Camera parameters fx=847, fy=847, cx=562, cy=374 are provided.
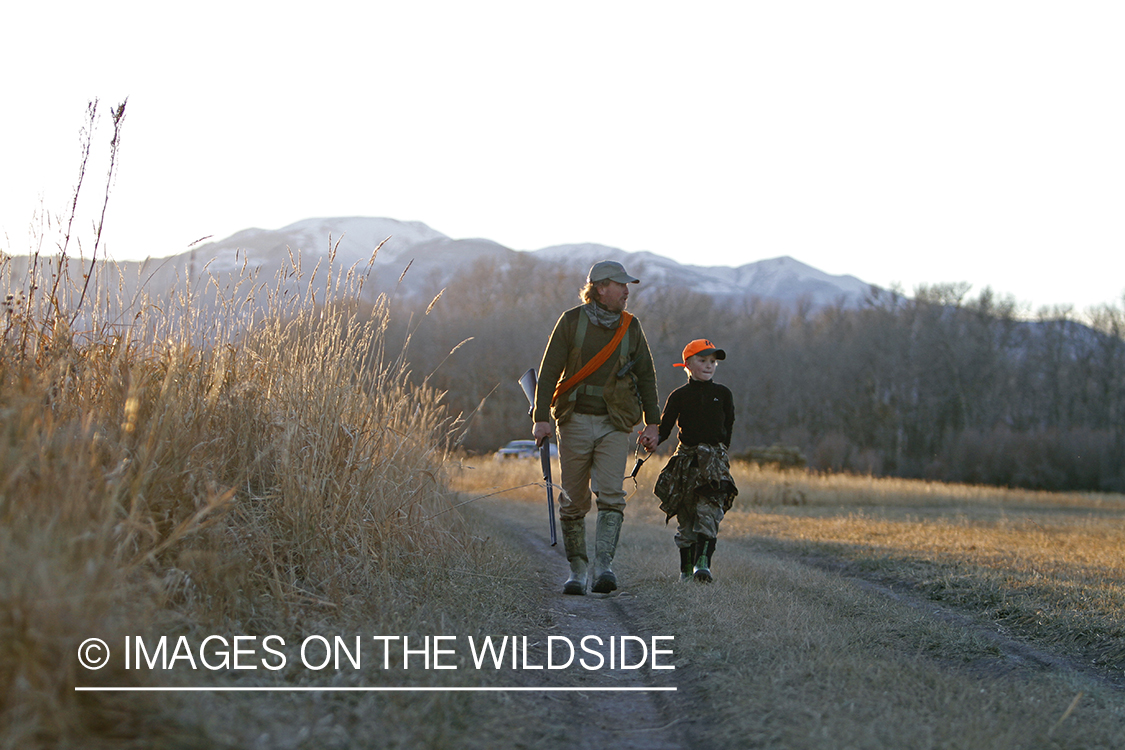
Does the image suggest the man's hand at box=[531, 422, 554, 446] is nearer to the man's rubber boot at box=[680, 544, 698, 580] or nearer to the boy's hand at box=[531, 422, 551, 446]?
the boy's hand at box=[531, 422, 551, 446]

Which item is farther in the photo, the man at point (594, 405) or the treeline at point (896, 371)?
the treeline at point (896, 371)

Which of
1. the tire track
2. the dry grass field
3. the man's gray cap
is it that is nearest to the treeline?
the dry grass field

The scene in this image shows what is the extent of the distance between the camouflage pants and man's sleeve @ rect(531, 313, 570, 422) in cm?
142

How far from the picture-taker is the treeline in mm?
50375

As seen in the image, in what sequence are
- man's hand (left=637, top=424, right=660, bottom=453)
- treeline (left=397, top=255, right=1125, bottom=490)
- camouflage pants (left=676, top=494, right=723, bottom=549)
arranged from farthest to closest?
treeline (left=397, top=255, right=1125, bottom=490)
camouflage pants (left=676, top=494, right=723, bottom=549)
man's hand (left=637, top=424, right=660, bottom=453)

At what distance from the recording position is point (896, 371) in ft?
189

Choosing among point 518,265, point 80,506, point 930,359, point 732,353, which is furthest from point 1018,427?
point 80,506

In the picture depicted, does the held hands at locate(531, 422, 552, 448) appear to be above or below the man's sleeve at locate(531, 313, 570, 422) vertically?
below

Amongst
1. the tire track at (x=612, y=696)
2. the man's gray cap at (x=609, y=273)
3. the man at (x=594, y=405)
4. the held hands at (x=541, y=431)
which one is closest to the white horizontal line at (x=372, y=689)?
the tire track at (x=612, y=696)

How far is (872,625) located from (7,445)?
15.1 feet

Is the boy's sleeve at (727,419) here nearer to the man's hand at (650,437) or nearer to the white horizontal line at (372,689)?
the man's hand at (650,437)

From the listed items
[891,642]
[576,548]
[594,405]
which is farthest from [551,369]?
[891,642]

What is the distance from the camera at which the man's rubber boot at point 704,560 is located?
20.7ft

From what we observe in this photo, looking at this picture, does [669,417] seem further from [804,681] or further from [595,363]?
[804,681]
